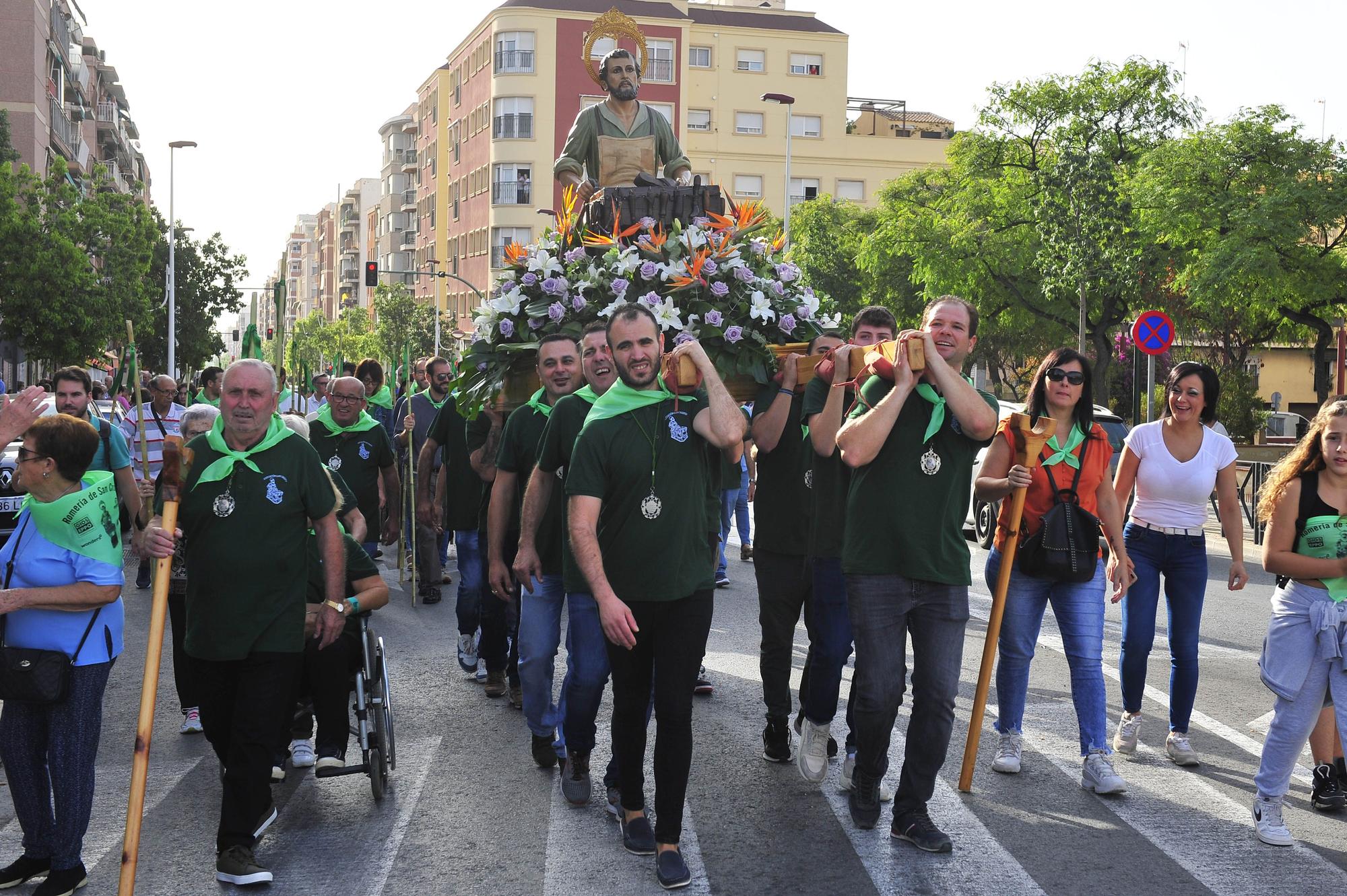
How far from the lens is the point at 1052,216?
2936 centimetres

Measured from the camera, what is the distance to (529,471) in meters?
7.20

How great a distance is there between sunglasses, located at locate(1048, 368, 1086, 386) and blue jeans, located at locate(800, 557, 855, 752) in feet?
4.14

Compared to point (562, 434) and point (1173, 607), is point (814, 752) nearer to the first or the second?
point (562, 434)

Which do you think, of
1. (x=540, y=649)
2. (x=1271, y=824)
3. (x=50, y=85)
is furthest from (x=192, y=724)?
(x=50, y=85)

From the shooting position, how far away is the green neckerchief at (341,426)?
10.2m

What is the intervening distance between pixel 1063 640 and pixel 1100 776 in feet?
2.08

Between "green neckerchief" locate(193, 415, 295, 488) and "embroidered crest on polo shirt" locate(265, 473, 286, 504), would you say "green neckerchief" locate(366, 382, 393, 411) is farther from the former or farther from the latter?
"embroidered crest on polo shirt" locate(265, 473, 286, 504)

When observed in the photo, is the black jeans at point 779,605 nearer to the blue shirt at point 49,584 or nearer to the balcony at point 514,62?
the blue shirt at point 49,584

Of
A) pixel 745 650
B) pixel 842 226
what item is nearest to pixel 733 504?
pixel 745 650

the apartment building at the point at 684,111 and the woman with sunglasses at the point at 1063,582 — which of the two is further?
the apartment building at the point at 684,111

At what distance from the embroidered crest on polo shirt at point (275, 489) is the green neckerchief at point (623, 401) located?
115 centimetres

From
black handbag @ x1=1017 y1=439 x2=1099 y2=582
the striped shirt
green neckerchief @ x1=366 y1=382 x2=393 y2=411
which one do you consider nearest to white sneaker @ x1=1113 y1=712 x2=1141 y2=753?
black handbag @ x1=1017 y1=439 x2=1099 y2=582

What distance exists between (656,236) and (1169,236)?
19056mm

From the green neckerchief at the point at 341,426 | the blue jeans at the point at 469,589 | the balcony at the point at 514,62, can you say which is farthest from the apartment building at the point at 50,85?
the blue jeans at the point at 469,589
